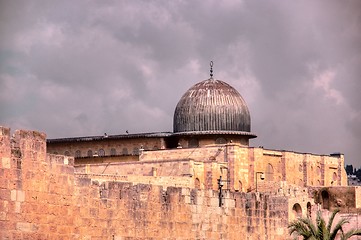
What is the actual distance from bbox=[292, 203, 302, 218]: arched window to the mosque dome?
20783mm

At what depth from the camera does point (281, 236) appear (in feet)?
159

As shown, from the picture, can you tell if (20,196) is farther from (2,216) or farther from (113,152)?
(113,152)

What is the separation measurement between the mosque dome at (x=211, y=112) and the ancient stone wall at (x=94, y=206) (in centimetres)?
2865

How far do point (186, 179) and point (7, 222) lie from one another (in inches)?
1321

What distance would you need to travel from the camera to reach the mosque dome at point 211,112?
2977 inches

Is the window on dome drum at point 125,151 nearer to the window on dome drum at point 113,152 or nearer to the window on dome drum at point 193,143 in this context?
the window on dome drum at point 113,152

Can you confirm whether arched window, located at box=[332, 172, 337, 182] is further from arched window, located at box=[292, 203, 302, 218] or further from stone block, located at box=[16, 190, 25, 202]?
stone block, located at box=[16, 190, 25, 202]

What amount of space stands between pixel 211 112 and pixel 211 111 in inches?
2.3

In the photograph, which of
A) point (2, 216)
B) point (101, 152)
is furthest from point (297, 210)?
point (101, 152)

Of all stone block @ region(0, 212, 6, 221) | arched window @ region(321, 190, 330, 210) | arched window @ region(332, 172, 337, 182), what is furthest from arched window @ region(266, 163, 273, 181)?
stone block @ region(0, 212, 6, 221)

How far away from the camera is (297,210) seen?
178 feet

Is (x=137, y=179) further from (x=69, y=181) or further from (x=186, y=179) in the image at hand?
(x=69, y=181)

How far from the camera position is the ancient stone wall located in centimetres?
3359

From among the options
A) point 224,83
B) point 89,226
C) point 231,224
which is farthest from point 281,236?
point 224,83
